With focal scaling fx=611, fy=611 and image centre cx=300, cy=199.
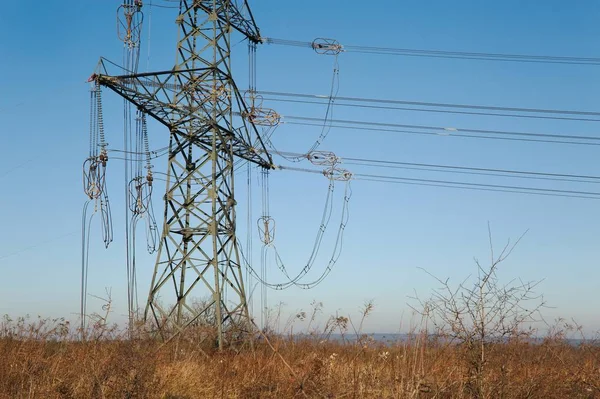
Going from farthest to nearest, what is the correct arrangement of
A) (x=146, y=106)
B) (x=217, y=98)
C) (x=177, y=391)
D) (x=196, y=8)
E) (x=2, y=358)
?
1. (x=196, y=8)
2. (x=217, y=98)
3. (x=146, y=106)
4. (x=2, y=358)
5. (x=177, y=391)

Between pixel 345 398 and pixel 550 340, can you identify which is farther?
pixel 550 340

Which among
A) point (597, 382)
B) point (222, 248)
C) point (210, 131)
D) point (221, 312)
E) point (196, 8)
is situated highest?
point (196, 8)

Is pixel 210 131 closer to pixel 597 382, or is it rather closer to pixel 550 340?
pixel 550 340

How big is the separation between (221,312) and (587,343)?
10.2 m

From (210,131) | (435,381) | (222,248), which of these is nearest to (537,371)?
(435,381)

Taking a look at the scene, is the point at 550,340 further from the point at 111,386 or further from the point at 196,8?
the point at 196,8

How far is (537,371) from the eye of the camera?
1266 cm

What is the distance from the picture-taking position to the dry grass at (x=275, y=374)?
911 centimetres

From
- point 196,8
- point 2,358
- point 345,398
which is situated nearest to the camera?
point 345,398

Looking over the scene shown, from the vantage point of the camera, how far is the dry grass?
9.11m

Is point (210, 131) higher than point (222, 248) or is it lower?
higher

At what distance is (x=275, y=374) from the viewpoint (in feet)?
38.7

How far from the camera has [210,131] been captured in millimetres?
19750

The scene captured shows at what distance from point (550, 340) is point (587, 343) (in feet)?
2.86
